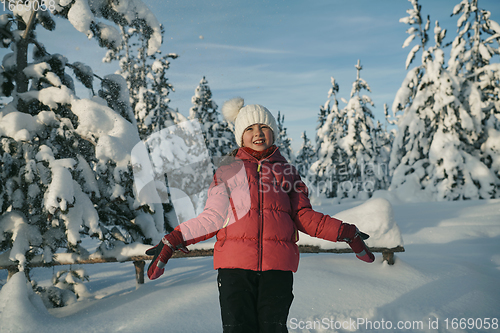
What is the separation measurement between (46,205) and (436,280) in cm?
552

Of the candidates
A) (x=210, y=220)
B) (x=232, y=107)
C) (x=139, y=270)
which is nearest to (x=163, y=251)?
(x=210, y=220)

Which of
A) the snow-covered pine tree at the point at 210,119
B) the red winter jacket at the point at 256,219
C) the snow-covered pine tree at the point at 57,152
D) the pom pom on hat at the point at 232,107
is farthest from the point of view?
the snow-covered pine tree at the point at 210,119

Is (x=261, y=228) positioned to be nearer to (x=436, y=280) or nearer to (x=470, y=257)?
(x=436, y=280)

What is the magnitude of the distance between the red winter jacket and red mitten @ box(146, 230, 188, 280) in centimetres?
6

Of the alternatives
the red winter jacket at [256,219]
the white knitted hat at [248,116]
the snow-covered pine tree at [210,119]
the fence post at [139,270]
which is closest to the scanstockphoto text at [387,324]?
the red winter jacket at [256,219]

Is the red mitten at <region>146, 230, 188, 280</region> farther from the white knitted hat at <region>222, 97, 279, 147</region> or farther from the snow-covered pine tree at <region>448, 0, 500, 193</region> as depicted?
the snow-covered pine tree at <region>448, 0, 500, 193</region>

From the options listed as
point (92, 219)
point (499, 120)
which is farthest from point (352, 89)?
point (92, 219)

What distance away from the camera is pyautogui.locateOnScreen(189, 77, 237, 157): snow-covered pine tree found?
24703 millimetres

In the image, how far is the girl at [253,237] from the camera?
2182 mm

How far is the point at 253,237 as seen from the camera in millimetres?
2225

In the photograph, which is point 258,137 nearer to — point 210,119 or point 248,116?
point 248,116

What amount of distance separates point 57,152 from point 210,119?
2178 cm

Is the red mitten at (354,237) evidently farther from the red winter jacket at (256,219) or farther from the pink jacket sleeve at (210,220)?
the pink jacket sleeve at (210,220)

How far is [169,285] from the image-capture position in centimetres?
490
